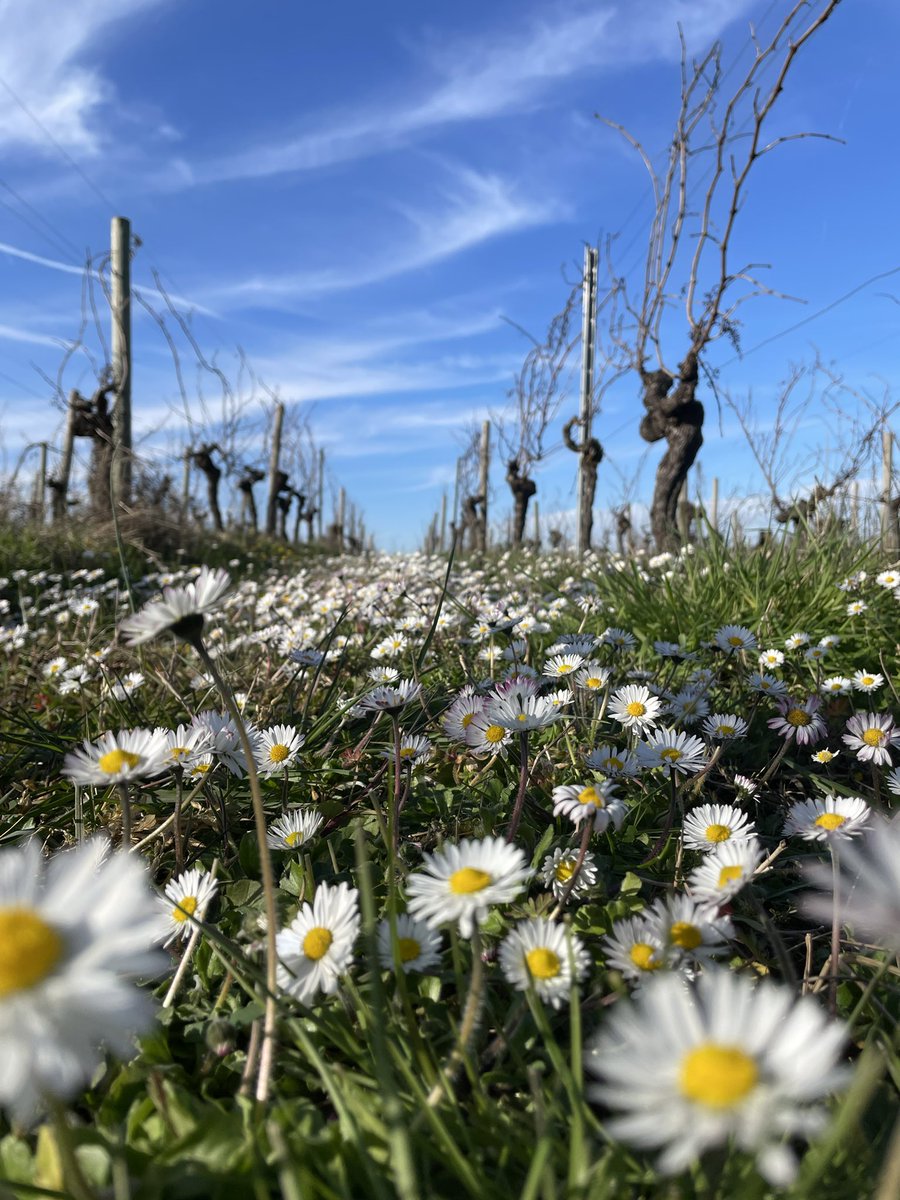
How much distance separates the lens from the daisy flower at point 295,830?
116 centimetres

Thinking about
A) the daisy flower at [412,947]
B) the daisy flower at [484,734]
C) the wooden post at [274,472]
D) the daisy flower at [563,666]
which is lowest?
the daisy flower at [412,947]

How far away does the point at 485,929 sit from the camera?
1.09 metres

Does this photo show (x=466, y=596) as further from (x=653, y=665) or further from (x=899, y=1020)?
(x=899, y=1020)

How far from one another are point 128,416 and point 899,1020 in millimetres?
10128

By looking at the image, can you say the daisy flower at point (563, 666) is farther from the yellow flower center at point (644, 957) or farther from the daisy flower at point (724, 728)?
the yellow flower center at point (644, 957)

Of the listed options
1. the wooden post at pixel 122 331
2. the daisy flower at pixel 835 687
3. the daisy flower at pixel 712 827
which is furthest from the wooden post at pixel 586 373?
the daisy flower at pixel 712 827

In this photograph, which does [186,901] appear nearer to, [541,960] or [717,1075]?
[541,960]

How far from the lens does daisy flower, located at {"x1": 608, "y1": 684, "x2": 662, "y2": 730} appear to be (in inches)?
57.2

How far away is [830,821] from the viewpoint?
1.06m

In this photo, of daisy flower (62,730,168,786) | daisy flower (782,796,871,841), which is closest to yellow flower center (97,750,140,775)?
daisy flower (62,730,168,786)

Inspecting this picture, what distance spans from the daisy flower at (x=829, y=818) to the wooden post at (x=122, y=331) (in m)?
9.31

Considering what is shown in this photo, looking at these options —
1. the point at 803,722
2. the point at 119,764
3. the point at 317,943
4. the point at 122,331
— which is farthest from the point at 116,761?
the point at 122,331

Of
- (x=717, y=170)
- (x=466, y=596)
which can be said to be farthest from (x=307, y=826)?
(x=717, y=170)

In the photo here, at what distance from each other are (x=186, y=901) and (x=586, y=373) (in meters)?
10.9
